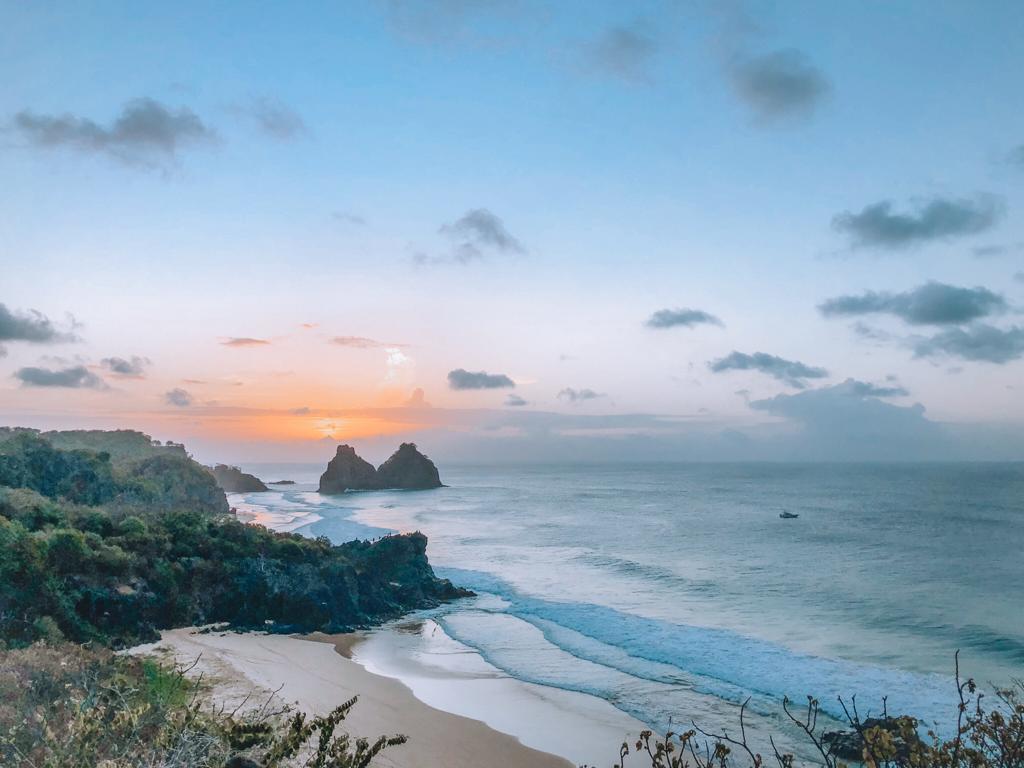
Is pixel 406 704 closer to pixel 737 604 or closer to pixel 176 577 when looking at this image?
pixel 176 577

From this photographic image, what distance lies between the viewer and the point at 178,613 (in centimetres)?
2217

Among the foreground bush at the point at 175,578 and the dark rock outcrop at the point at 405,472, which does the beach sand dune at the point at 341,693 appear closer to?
the foreground bush at the point at 175,578

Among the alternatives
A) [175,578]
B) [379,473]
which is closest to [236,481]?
[379,473]

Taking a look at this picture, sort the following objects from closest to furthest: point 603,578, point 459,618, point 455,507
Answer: point 459,618 → point 603,578 → point 455,507

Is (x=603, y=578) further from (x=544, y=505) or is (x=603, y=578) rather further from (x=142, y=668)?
(x=544, y=505)

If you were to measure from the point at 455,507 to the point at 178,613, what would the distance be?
68641mm

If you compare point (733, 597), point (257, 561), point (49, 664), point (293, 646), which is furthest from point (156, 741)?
point (733, 597)

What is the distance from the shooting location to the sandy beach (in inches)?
547

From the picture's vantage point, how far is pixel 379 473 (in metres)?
142

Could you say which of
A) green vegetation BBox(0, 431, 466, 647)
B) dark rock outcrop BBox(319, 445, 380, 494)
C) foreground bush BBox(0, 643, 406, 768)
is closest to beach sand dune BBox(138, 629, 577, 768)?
green vegetation BBox(0, 431, 466, 647)

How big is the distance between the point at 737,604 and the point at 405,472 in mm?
115598

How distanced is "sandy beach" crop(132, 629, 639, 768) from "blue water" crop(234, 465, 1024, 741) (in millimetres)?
1611

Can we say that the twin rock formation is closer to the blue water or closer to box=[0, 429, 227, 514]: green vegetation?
the blue water

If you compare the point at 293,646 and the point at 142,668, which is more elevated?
the point at 142,668
